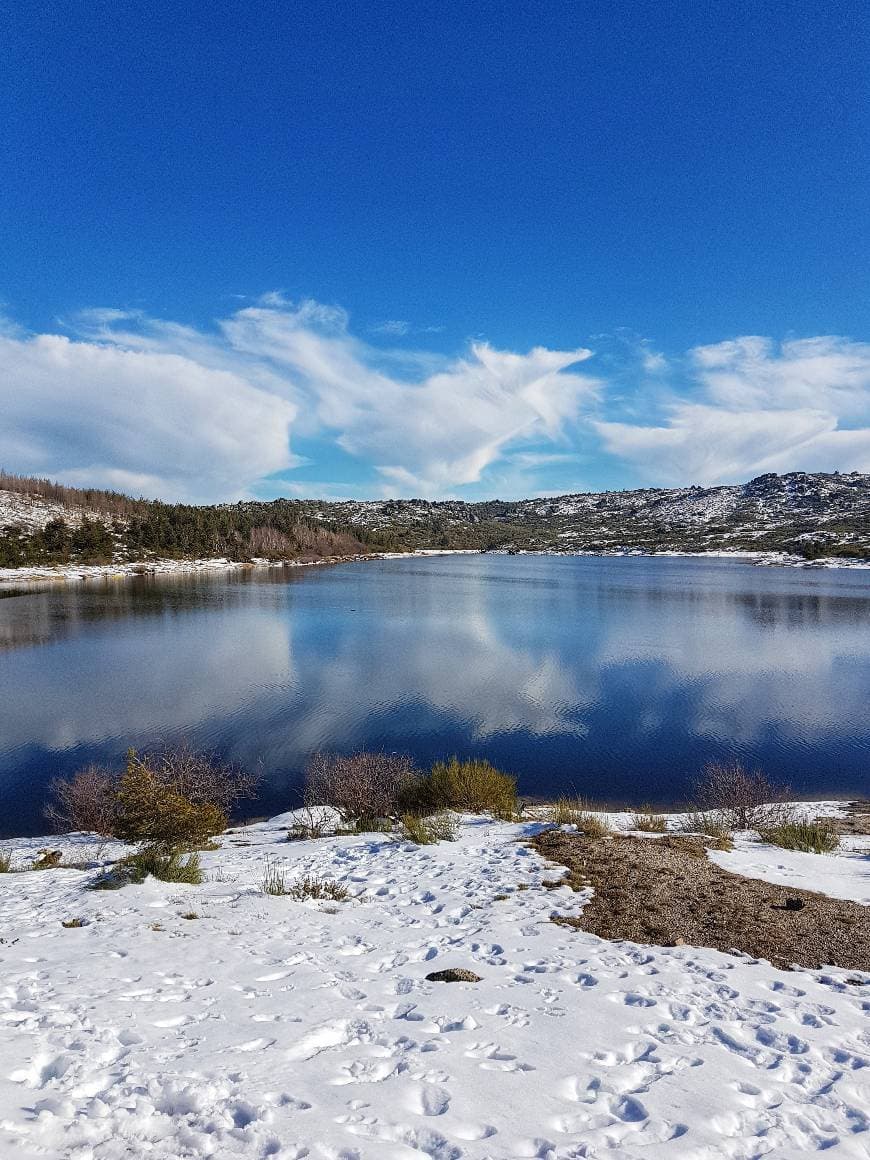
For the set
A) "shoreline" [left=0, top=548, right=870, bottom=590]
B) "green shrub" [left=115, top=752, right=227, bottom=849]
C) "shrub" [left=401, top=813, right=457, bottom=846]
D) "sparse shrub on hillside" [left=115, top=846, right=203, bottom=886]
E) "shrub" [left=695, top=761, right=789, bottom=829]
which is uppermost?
"shoreline" [left=0, top=548, right=870, bottom=590]

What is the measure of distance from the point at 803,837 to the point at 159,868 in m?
10.9

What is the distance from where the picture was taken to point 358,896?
8641 mm

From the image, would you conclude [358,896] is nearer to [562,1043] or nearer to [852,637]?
[562,1043]

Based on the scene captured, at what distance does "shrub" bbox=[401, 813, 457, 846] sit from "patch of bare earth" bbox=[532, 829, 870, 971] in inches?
87.8

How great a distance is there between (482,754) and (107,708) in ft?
49.3

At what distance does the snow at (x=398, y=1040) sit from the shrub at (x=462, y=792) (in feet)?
20.1

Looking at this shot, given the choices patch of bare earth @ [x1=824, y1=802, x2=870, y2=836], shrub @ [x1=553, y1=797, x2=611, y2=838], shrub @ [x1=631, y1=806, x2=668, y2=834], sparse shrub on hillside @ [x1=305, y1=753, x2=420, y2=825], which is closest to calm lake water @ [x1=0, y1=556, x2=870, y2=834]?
sparse shrub on hillside @ [x1=305, y1=753, x2=420, y2=825]

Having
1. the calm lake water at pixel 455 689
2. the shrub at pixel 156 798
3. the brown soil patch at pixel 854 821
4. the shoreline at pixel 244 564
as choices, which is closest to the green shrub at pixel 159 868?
the shrub at pixel 156 798

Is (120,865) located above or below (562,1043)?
below

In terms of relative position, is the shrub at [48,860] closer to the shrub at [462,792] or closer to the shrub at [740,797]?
the shrub at [462,792]

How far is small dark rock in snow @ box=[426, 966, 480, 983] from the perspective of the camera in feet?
19.6

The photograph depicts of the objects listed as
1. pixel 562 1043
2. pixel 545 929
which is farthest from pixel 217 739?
pixel 562 1043

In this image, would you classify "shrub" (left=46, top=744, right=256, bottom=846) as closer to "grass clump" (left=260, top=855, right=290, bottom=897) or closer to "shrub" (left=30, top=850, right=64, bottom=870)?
"shrub" (left=30, top=850, right=64, bottom=870)

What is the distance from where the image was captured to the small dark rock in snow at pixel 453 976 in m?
5.96
